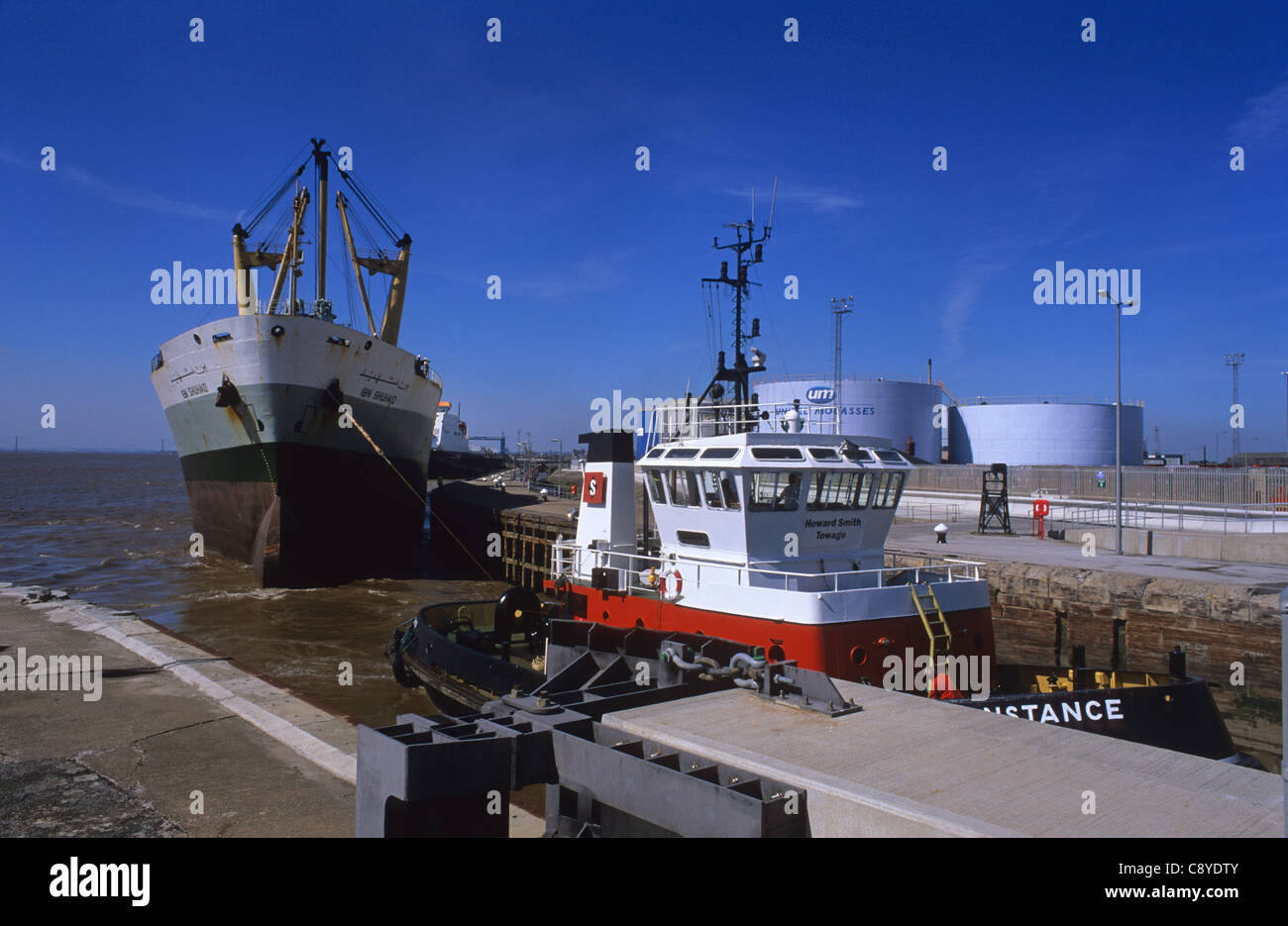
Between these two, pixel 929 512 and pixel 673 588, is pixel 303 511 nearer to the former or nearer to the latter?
pixel 673 588

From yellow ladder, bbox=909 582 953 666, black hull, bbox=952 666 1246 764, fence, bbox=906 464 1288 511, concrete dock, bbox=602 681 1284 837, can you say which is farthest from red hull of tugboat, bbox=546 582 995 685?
fence, bbox=906 464 1288 511

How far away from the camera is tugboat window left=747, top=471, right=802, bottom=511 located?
12453 mm

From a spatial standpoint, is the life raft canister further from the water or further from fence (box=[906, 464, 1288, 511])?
fence (box=[906, 464, 1288, 511])

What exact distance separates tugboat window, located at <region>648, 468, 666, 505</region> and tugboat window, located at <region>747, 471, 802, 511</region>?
2096 mm

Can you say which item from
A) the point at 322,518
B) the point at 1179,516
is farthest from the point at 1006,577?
the point at 322,518

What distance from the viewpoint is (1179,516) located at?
27766mm

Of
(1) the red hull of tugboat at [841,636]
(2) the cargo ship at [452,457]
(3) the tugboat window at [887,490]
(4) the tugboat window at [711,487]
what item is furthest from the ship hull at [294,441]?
(2) the cargo ship at [452,457]

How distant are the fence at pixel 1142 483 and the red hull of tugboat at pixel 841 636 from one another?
970 inches

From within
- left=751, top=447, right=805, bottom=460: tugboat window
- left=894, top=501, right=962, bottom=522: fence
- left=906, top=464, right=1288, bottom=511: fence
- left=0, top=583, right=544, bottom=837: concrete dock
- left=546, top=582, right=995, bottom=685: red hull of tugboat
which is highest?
left=751, top=447, right=805, bottom=460: tugboat window

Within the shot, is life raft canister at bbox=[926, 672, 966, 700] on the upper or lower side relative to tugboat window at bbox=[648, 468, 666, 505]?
lower

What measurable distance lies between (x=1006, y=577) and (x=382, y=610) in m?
18.0

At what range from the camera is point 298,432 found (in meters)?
Result: 28.0

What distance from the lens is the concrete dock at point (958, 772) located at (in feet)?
14.3

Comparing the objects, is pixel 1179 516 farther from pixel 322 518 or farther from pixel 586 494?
pixel 322 518
